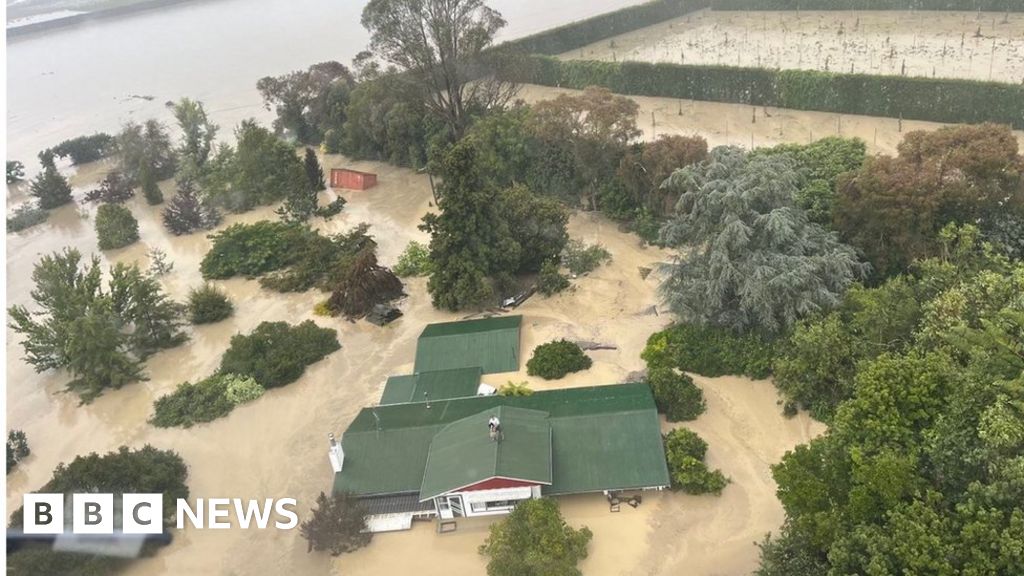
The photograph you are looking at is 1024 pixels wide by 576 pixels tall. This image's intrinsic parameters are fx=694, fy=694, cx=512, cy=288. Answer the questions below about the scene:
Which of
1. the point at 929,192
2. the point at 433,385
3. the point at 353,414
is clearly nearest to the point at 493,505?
the point at 433,385

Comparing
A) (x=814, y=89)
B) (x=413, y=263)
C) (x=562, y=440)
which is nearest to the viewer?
(x=562, y=440)

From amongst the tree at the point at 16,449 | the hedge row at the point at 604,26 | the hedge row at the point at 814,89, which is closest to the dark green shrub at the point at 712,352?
the hedge row at the point at 814,89

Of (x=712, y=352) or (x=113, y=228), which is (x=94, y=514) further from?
(x=113, y=228)

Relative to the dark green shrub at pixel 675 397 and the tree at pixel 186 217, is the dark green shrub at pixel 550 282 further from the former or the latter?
the tree at pixel 186 217

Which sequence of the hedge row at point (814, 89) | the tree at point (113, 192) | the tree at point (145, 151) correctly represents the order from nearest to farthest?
the hedge row at point (814, 89) < the tree at point (113, 192) < the tree at point (145, 151)

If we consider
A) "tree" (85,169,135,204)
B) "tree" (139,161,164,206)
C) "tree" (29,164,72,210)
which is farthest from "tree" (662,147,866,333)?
"tree" (29,164,72,210)

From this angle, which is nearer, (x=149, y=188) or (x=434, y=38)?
(x=434, y=38)

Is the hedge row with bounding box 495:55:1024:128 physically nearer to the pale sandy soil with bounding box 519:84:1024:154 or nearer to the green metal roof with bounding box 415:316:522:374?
the pale sandy soil with bounding box 519:84:1024:154
